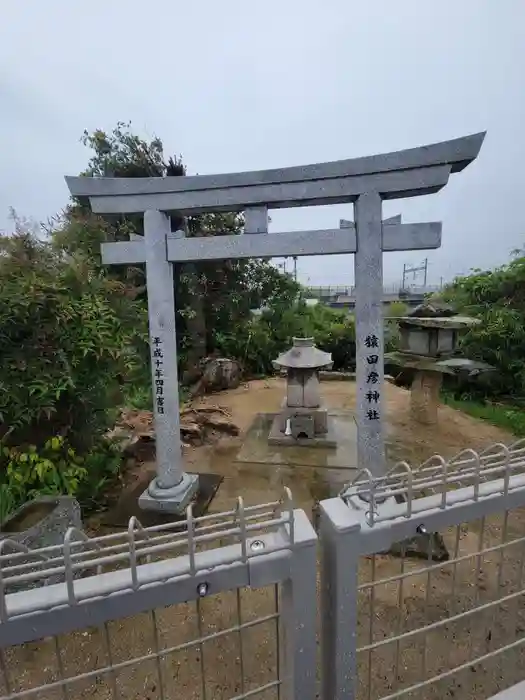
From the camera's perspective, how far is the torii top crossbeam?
3135 mm

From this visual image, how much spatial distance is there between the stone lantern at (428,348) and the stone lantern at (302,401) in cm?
143

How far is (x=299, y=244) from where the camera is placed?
11.6ft

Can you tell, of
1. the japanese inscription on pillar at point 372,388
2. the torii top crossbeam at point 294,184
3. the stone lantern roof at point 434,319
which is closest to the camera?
the torii top crossbeam at point 294,184

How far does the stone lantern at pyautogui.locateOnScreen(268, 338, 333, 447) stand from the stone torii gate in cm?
214

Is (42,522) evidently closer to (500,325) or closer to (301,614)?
(301,614)

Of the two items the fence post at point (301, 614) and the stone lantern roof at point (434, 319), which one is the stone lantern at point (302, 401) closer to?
the stone lantern roof at point (434, 319)

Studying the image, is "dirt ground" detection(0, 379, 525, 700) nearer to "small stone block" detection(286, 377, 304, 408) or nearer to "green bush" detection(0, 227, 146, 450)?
"green bush" detection(0, 227, 146, 450)

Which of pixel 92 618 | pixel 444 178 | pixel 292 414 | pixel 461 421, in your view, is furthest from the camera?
pixel 461 421

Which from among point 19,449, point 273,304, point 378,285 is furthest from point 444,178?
point 273,304

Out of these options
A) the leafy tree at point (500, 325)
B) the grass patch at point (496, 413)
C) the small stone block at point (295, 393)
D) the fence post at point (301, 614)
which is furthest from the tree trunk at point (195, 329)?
the fence post at point (301, 614)

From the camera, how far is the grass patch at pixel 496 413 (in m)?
6.11

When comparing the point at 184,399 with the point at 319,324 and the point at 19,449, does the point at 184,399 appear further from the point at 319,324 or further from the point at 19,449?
the point at 319,324

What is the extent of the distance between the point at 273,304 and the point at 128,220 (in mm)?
4786

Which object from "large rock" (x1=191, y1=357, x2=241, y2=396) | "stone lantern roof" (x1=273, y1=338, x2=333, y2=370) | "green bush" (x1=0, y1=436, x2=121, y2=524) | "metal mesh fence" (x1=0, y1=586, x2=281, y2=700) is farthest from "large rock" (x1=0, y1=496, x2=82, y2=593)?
"large rock" (x1=191, y1=357, x2=241, y2=396)
